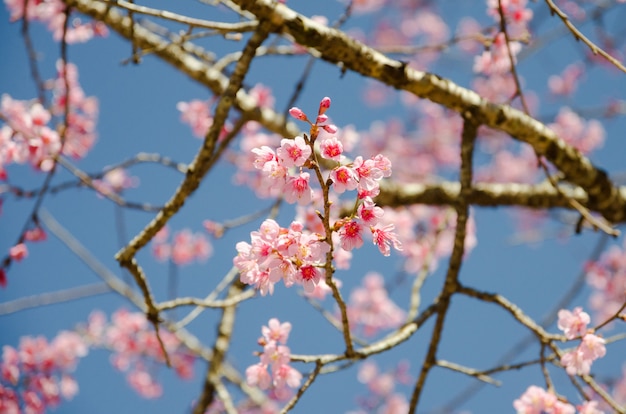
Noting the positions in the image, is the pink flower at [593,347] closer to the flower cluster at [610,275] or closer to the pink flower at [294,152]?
the pink flower at [294,152]

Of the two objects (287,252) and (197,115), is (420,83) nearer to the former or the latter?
(287,252)

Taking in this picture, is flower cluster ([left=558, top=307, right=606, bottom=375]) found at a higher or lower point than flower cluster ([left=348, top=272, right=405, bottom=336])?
lower

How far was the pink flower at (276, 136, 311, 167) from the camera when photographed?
1.09 meters

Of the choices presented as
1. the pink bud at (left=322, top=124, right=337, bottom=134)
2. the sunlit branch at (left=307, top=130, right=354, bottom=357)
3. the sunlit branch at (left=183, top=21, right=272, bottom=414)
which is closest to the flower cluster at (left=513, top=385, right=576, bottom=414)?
the sunlit branch at (left=307, top=130, right=354, bottom=357)

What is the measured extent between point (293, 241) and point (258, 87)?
2.91 meters

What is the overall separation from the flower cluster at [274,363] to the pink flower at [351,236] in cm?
61

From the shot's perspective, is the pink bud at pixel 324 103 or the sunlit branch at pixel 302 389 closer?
the pink bud at pixel 324 103

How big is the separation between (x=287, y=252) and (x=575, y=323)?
3.70ft

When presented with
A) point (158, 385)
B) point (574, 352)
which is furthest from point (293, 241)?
point (158, 385)

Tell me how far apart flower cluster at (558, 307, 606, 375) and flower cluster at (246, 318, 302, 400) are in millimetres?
888

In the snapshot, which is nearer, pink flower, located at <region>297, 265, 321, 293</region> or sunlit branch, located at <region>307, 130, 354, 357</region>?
sunlit branch, located at <region>307, 130, 354, 357</region>

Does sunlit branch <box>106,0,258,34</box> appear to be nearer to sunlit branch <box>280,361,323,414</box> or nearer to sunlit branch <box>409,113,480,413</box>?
sunlit branch <box>409,113,480,413</box>

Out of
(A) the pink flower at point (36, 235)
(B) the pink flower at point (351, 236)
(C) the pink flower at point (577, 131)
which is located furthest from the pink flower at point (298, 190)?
(C) the pink flower at point (577, 131)

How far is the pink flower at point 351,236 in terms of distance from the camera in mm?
1189
